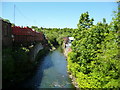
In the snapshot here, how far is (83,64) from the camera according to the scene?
1405cm

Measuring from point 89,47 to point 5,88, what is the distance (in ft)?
25.7


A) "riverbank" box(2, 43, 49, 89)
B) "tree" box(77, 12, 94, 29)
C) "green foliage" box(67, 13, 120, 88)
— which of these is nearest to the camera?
"green foliage" box(67, 13, 120, 88)

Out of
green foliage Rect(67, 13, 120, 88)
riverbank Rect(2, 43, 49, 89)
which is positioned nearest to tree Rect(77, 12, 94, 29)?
green foliage Rect(67, 13, 120, 88)

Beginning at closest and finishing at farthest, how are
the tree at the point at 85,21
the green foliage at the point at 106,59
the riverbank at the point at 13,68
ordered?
1. the green foliage at the point at 106,59
2. the riverbank at the point at 13,68
3. the tree at the point at 85,21

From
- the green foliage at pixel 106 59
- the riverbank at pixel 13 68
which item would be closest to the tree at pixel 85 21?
the green foliage at pixel 106 59

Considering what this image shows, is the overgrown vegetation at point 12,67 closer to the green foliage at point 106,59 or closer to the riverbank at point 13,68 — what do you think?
the riverbank at point 13,68

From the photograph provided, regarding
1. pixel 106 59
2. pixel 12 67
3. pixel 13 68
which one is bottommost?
pixel 13 68

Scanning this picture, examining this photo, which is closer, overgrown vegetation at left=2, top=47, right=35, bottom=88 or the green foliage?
the green foliage

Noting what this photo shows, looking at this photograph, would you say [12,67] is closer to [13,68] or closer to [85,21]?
[13,68]

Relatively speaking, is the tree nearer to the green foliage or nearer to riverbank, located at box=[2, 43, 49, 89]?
the green foliage

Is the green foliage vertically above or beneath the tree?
beneath

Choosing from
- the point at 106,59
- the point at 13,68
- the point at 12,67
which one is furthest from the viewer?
the point at 13,68

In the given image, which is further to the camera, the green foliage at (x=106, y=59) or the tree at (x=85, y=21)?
the tree at (x=85, y=21)

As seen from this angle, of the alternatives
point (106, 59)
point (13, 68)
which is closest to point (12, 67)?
point (13, 68)
